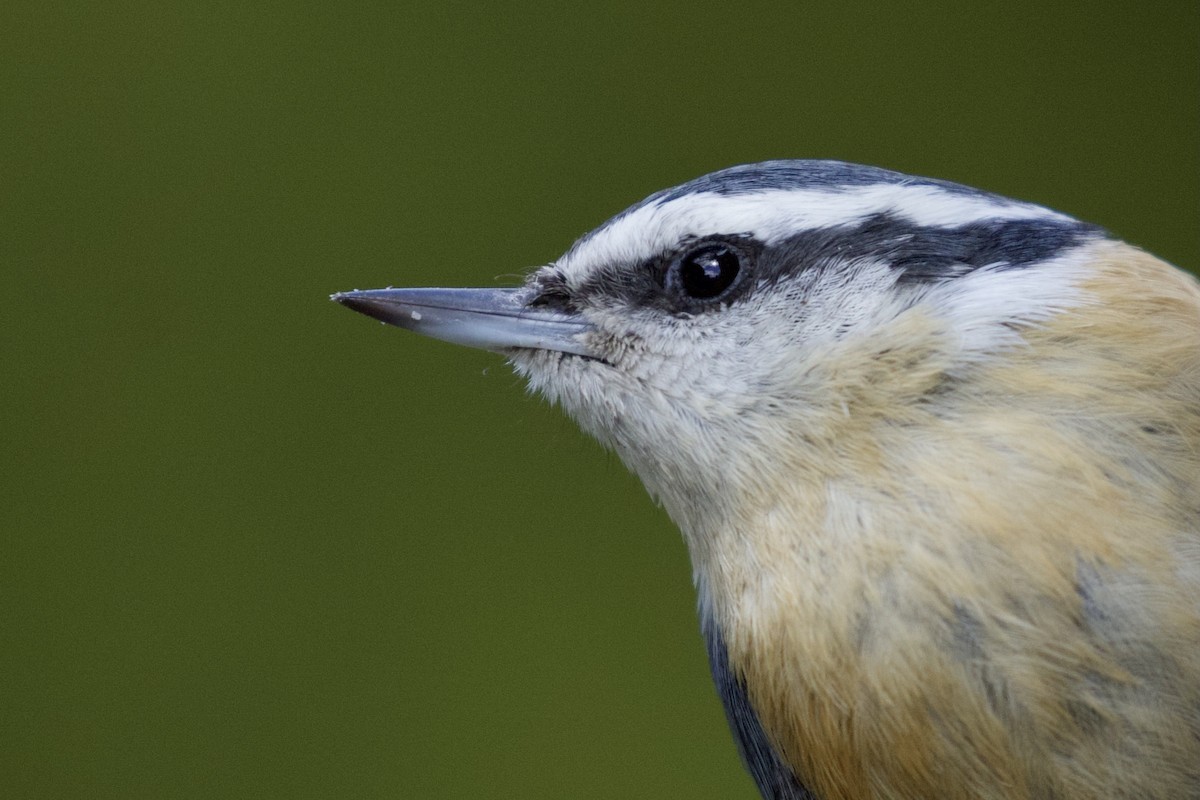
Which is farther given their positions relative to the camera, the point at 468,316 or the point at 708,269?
the point at 468,316

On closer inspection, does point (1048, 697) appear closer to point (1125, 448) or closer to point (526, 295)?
point (1125, 448)

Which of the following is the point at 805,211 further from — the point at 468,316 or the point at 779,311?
the point at 468,316

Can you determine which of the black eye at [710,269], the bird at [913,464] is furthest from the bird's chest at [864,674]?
the black eye at [710,269]

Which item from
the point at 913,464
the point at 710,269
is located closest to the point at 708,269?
the point at 710,269

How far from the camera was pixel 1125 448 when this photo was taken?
2.27 feet

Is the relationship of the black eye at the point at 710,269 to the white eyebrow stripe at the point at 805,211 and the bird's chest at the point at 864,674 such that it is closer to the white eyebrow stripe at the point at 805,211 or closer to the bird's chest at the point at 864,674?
Answer: the white eyebrow stripe at the point at 805,211

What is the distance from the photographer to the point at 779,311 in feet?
2.69

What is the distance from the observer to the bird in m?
0.65

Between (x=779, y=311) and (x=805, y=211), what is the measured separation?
8cm

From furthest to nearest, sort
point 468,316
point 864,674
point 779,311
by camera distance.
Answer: point 468,316 < point 779,311 < point 864,674

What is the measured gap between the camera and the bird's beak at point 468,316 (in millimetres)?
934

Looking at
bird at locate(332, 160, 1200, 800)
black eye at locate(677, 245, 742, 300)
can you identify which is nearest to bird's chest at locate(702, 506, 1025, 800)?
bird at locate(332, 160, 1200, 800)

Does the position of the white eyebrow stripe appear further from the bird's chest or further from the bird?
the bird's chest

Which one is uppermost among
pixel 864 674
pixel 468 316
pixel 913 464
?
pixel 468 316
